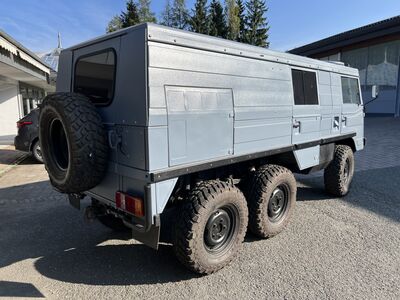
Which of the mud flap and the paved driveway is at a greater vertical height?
the mud flap

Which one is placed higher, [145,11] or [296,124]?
[145,11]

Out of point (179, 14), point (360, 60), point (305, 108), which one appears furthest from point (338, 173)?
point (179, 14)

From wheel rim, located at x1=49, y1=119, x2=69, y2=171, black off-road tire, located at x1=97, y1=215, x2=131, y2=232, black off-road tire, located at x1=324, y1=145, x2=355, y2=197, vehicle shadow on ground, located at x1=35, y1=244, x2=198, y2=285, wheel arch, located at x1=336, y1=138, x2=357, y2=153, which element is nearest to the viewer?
vehicle shadow on ground, located at x1=35, y1=244, x2=198, y2=285

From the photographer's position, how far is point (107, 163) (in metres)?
2.96

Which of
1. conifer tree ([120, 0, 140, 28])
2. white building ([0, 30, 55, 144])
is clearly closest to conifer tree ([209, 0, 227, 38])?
conifer tree ([120, 0, 140, 28])

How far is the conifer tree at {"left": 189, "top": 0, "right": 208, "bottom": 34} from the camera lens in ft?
116

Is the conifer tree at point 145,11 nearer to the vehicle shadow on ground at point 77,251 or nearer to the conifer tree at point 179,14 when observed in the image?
the conifer tree at point 179,14

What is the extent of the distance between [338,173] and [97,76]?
426 centimetres

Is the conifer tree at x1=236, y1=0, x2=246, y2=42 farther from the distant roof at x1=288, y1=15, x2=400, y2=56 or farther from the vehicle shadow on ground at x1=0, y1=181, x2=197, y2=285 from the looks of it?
the vehicle shadow on ground at x1=0, y1=181, x2=197, y2=285

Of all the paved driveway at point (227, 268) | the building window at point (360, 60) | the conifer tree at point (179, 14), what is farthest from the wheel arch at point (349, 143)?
the conifer tree at point (179, 14)

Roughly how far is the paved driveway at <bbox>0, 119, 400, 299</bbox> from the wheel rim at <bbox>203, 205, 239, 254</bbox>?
10.2 inches

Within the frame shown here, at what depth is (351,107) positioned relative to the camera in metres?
5.61

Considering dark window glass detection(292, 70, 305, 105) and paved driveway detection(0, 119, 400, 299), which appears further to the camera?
dark window glass detection(292, 70, 305, 105)

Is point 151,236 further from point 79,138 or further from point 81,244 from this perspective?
point 81,244
